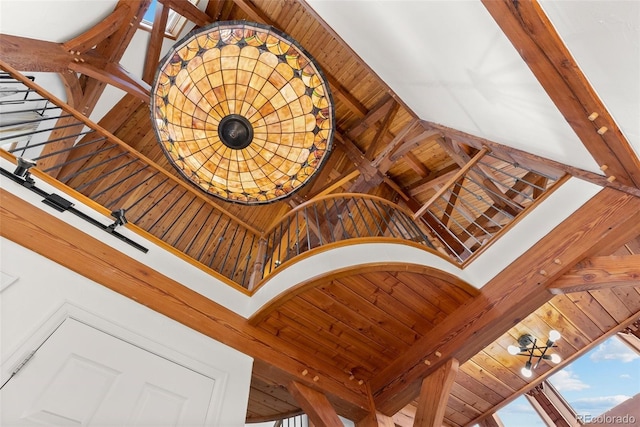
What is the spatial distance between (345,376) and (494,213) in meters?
3.98

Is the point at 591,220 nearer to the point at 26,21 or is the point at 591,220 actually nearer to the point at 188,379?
the point at 188,379

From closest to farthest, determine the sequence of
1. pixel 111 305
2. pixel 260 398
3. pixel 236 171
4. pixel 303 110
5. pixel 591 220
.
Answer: pixel 111 305 → pixel 591 220 → pixel 260 398 → pixel 303 110 → pixel 236 171

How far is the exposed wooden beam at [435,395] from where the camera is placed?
269 cm

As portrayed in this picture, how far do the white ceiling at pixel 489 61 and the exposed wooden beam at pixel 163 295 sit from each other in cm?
232

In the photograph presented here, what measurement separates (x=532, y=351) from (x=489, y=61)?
3131 millimetres

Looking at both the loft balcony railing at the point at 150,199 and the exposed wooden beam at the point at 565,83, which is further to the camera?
the loft balcony railing at the point at 150,199

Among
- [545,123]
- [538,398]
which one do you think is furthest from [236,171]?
[538,398]

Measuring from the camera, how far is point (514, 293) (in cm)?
260

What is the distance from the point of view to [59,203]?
2.14 m

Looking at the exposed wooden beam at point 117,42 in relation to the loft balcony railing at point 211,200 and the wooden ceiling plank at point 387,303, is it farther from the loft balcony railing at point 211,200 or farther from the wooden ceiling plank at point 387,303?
the wooden ceiling plank at point 387,303

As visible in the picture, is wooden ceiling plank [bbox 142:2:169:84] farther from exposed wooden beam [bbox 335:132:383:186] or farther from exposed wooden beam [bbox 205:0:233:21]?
exposed wooden beam [bbox 335:132:383:186]

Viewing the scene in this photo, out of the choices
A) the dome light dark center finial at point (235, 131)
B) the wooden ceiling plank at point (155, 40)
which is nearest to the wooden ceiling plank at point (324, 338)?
the dome light dark center finial at point (235, 131)

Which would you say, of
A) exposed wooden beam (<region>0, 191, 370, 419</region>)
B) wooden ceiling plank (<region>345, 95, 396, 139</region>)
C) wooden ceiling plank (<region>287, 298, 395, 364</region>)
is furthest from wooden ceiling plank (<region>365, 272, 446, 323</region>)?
wooden ceiling plank (<region>345, 95, 396, 139</region>)

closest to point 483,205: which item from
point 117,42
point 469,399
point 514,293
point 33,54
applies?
point 469,399
